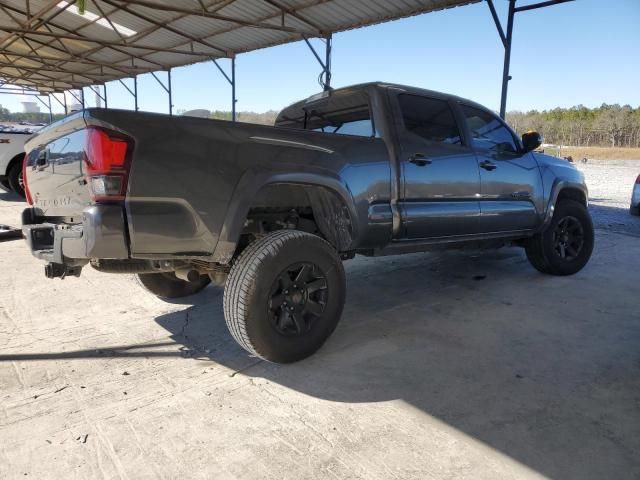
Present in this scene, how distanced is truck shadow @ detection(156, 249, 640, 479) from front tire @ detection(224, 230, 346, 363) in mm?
184

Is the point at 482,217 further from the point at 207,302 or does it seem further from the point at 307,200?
the point at 207,302

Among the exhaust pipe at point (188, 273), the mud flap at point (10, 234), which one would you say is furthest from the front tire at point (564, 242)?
the mud flap at point (10, 234)

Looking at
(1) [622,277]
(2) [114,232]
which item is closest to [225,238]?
(2) [114,232]

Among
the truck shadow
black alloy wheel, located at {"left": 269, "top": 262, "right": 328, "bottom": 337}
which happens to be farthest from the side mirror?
black alloy wheel, located at {"left": 269, "top": 262, "right": 328, "bottom": 337}

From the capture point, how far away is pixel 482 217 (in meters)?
4.07

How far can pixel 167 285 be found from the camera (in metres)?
3.92

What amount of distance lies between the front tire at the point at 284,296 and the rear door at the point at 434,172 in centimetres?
89

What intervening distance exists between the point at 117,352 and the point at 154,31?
12567 mm

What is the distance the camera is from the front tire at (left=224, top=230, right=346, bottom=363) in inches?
103

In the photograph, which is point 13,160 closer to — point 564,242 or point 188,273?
point 188,273

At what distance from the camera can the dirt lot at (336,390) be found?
196 centimetres

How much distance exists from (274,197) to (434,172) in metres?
1.40

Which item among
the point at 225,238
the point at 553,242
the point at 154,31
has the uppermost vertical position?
the point at 154,31

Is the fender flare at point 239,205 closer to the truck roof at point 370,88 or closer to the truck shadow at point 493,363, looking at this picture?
the truck shadow at point 493,363
